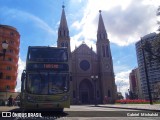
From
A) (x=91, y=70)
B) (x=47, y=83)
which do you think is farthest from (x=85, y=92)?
(x=47, y=83)

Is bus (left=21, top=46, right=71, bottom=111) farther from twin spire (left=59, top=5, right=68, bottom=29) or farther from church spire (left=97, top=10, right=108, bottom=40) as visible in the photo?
twin spire (left=59, top=5, right=68, bottom=29)

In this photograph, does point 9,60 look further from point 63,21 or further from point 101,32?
point 101,32

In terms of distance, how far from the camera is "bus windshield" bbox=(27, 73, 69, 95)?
13.1m

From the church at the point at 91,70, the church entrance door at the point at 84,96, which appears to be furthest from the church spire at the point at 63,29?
the church entrance door at the point at 84,96

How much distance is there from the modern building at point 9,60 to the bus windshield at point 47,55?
4232 centimetres

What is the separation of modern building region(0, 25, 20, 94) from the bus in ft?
140

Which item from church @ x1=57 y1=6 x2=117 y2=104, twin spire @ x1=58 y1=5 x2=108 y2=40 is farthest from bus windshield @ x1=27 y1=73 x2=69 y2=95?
twin spire @ x1=58 y1=5 x2=108 y2=40

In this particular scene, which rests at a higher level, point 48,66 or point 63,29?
point 63,29

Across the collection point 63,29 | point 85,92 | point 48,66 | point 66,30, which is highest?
point 63,29

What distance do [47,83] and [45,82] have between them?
130 millimetres

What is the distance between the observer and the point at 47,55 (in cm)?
1407

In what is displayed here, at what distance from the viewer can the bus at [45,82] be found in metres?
12.9

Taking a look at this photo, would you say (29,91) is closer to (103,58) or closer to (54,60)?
(54,60)

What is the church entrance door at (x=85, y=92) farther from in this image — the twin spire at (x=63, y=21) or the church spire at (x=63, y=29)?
the twin spire at (x=63, y=21)
